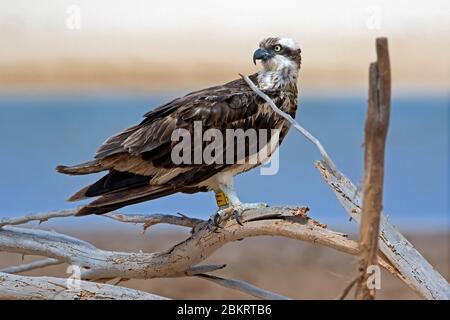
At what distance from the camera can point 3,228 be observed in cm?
479

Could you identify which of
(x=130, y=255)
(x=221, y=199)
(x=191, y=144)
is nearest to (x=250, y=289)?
(x=221, y=199)

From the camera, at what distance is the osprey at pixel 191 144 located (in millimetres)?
4539

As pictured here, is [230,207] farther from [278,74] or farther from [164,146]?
[278,74]

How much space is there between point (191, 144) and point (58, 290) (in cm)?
97

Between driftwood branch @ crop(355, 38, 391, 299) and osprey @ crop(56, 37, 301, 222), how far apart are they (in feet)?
3.62

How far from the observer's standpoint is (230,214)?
4441mm

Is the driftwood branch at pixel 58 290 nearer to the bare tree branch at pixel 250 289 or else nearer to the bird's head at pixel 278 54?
the bare tree branch at pixel 250 289

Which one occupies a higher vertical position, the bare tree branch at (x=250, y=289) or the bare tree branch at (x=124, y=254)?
the bare tree branch at (x=124, y=254)

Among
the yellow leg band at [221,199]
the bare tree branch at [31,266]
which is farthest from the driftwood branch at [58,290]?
the yellow leg band at [221,199]

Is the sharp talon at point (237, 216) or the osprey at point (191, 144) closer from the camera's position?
the sharp talon at point (237, 216)

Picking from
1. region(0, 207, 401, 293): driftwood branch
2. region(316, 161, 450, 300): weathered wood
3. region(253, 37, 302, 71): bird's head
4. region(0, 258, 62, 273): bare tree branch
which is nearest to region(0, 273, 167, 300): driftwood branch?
region(0, 207, 401, 293): driftwood branch

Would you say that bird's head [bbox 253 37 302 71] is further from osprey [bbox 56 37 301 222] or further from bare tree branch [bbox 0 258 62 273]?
bare tree branch [bbox 0 258 62 273]
